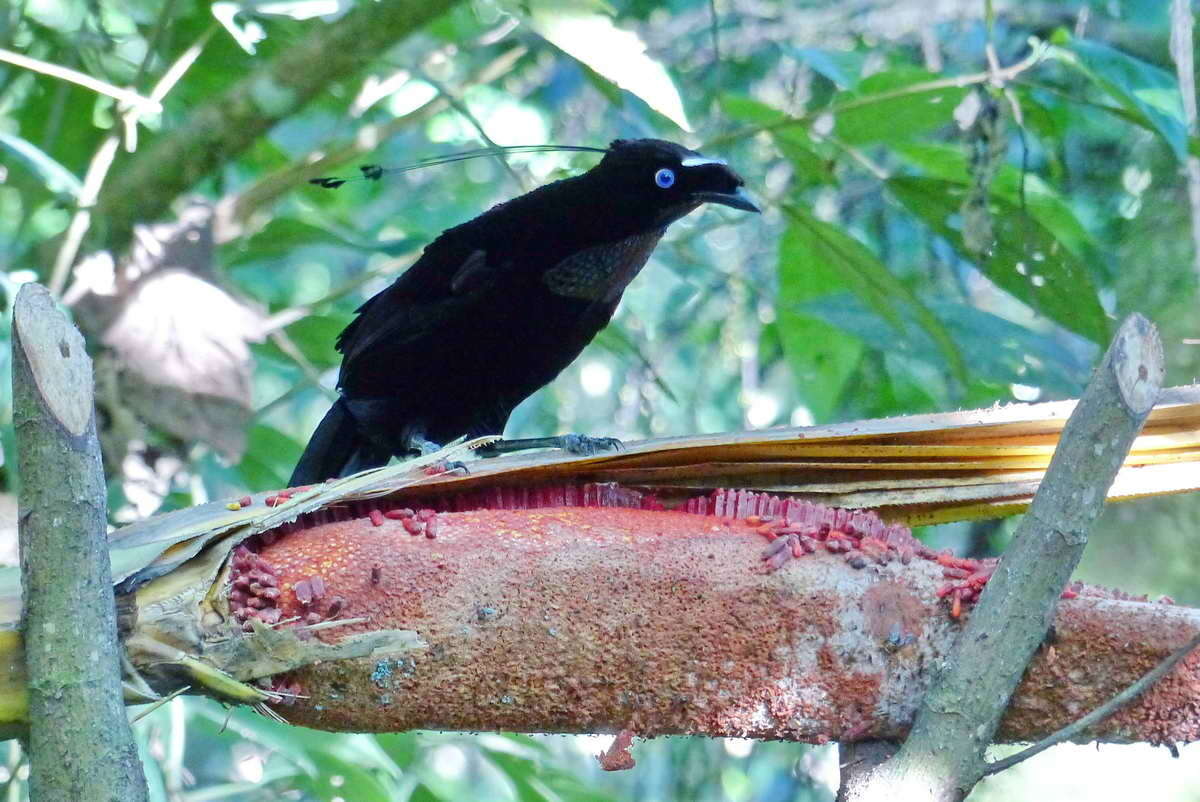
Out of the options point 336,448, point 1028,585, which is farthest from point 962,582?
point 336,448

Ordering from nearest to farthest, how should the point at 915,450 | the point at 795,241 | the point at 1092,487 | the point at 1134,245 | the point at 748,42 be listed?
1. the point at 1092,487
2. the point at 915,450
3. the point at 795,241
4. the point at 1134,245
5. the point at 748,42

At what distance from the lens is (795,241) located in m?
2.92

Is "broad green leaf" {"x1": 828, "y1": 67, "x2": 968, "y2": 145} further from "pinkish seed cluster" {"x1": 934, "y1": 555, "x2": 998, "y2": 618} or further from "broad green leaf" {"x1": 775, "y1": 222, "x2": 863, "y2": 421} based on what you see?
"pinkish seed cluster" {"x1": 934, "y1": 555, "x2": 998, "y2": 618}

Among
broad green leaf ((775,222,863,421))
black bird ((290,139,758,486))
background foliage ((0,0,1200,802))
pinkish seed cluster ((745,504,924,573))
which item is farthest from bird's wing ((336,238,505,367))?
pinkish seed cluster ((745,504,924,573))

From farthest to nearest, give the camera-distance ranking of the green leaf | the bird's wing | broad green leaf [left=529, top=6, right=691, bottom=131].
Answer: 1. the bird's wing
2. the green leaf
3. broad green leaf [left=529, top=6, right=691, bottom=131]

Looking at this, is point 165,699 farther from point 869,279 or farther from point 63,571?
point 869,279

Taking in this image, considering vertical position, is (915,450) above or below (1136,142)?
below

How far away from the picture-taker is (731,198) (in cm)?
248

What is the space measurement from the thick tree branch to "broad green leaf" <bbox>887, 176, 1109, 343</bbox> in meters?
0.96

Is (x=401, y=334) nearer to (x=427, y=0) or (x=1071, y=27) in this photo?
(x=427, y=0)

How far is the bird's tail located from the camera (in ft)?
8.50

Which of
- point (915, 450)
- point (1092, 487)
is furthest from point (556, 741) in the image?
point (1092, 487)

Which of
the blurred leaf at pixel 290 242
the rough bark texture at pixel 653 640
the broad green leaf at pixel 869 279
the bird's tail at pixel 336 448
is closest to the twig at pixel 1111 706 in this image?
the rough bark texture at pixel 653 640

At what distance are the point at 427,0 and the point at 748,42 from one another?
2.00 meters
